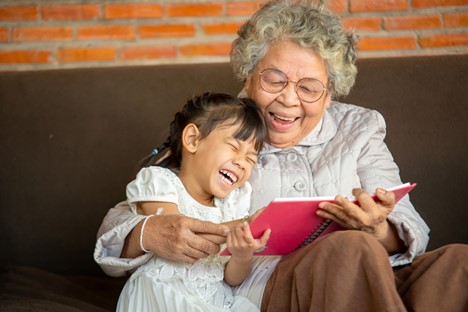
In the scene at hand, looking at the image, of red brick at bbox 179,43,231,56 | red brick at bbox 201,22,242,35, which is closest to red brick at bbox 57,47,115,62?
red brick at bbox 179,43,231,56

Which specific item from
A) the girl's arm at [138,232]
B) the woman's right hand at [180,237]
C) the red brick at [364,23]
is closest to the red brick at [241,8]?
the red brick at [364,23]

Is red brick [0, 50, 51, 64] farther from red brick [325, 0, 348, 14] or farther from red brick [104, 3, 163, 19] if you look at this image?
red brick [325, 0, 348, 14]

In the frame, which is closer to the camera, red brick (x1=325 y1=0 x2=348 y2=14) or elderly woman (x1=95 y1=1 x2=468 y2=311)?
elderly woman (x1=95 y1=1 x2=468 y2=311)

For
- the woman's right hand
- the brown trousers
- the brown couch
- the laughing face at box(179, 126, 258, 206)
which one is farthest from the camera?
the brown couch

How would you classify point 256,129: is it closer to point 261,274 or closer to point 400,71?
point 261,274

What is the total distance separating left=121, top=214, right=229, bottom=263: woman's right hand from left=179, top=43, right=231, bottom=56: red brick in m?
1.62

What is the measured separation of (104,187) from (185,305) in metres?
0.85

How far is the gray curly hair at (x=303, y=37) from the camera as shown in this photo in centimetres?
210

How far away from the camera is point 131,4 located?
3289mm

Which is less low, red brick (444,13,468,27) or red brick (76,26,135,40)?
red brick (444,13,468,27)

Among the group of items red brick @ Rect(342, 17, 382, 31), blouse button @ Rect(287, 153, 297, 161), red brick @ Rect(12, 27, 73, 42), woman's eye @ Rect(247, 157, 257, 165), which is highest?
red brick @ Rect(342, 17, 382, 31)

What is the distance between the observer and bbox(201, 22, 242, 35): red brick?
3.29 m

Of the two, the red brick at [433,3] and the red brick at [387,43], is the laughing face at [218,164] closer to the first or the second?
the red brick at [387,43]

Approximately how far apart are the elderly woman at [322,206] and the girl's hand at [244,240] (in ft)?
0.15
